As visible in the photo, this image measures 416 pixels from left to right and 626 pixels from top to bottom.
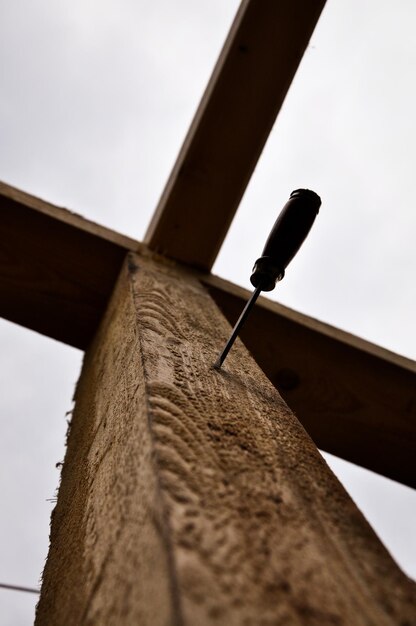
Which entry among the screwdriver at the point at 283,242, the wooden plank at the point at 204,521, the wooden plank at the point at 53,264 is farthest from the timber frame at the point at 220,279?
the wooden plank at the point at 204,521

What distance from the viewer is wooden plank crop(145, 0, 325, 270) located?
5.58ft

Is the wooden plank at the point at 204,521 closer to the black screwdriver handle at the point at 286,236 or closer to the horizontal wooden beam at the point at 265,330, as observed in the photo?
the black screwdriver handle at the point at 286,236

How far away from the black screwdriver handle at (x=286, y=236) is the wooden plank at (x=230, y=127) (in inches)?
36.5

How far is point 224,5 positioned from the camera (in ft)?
7.72

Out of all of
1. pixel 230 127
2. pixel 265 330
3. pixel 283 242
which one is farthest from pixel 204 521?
pixel 230 127

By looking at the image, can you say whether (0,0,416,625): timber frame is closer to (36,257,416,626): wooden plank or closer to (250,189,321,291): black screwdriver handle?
(250,189,321,291): black screwdriver handle

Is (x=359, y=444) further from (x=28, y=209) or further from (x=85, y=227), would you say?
(x=28, y=209)

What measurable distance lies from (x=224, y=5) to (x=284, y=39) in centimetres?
87

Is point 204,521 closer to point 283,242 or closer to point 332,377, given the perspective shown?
point 283,242

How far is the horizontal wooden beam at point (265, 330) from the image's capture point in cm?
165

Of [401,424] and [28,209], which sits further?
[401,424]

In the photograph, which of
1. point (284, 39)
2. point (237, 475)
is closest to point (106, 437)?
point (237, 475)

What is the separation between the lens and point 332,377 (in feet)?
6.02

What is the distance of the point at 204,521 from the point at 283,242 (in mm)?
572
